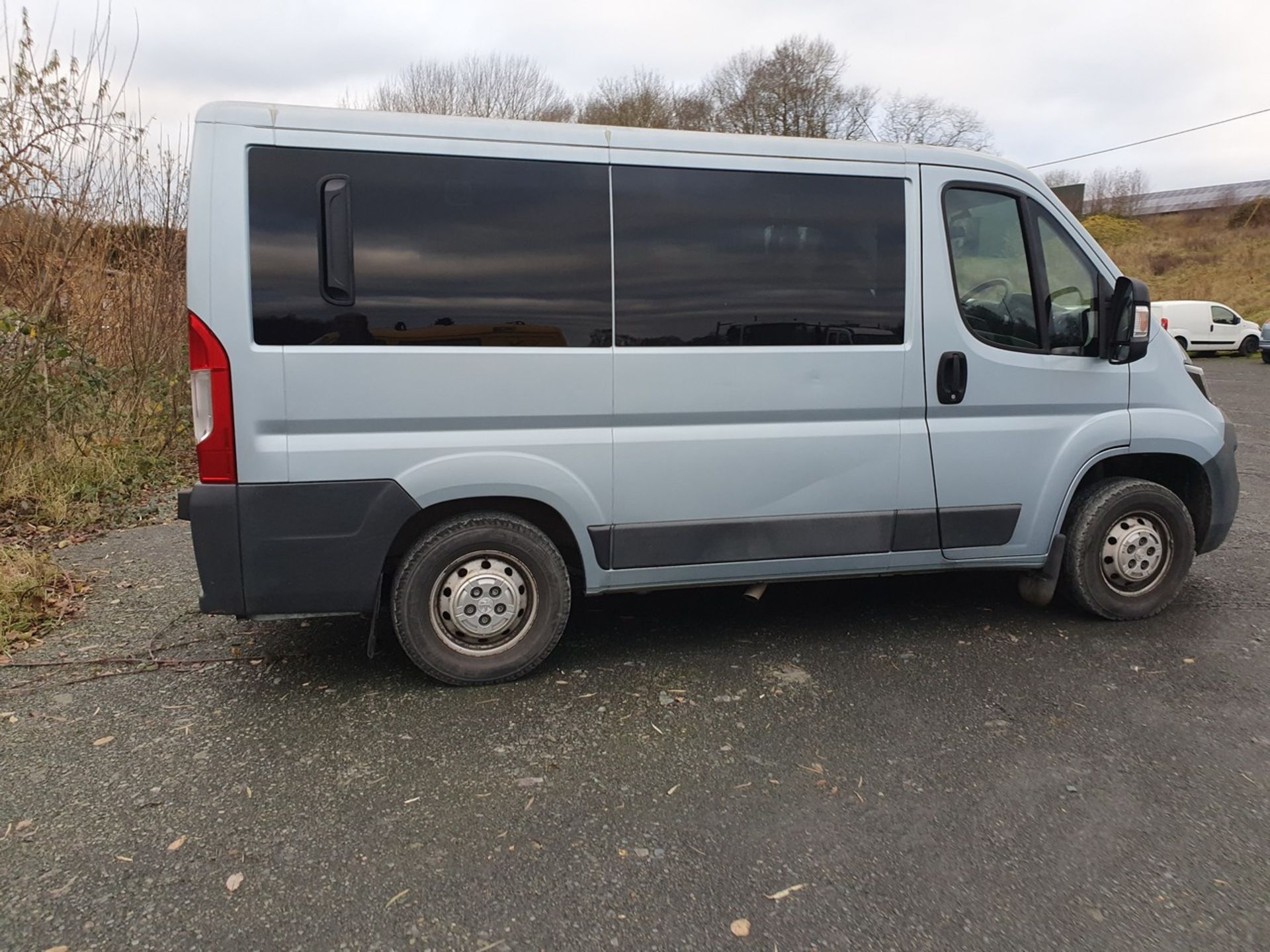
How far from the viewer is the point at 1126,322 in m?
4.04

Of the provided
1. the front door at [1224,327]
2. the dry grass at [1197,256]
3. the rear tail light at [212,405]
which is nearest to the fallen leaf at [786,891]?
the rear tail light at [212,405]

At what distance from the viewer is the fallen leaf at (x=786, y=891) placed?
2383 millimetres

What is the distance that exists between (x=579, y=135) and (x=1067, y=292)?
232 centimetres

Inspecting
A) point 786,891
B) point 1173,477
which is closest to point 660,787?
point 786,891

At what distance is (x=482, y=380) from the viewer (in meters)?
3.40

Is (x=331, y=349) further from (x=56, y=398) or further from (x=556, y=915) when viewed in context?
(x=56, y=398)

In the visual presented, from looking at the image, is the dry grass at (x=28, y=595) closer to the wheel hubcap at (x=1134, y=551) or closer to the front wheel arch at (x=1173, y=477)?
the front wheel arch at (x=1173, y=477)

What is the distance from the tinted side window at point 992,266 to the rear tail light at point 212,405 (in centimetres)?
300

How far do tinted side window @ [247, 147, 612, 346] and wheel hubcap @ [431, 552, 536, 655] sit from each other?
91cm

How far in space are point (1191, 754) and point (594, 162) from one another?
306 cm

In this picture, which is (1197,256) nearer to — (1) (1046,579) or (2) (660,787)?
(1) (1046,579)

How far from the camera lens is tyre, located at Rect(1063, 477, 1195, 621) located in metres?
4.25

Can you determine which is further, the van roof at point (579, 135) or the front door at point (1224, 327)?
the front door at point (1224, 327)

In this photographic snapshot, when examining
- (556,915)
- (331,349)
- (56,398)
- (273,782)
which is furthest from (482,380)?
(56,398)
